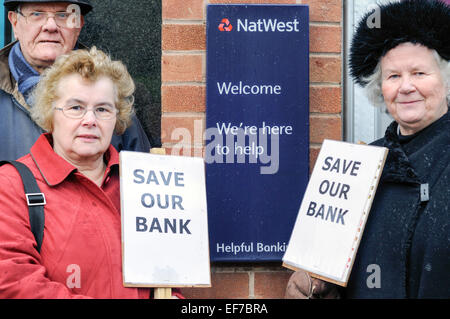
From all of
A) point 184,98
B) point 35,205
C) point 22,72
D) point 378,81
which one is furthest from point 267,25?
point 35,205

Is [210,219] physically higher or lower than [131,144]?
lower

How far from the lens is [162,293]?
2.29 m

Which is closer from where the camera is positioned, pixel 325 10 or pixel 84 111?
pixel 84 111

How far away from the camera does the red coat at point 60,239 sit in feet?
6.87

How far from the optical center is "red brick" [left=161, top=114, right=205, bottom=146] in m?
2.96

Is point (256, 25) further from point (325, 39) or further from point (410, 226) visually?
point (410, 226)

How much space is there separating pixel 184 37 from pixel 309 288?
55.5 inches

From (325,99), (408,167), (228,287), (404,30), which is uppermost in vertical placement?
(404,30)

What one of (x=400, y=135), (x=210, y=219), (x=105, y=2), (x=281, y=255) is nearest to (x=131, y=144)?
(x=210, y=219)

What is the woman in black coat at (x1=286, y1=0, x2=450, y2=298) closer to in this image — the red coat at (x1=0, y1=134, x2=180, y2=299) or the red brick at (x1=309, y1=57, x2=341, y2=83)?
the red brick at (x1=309, y1=57, x2=341, y2=83)

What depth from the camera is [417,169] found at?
7.66 feet
